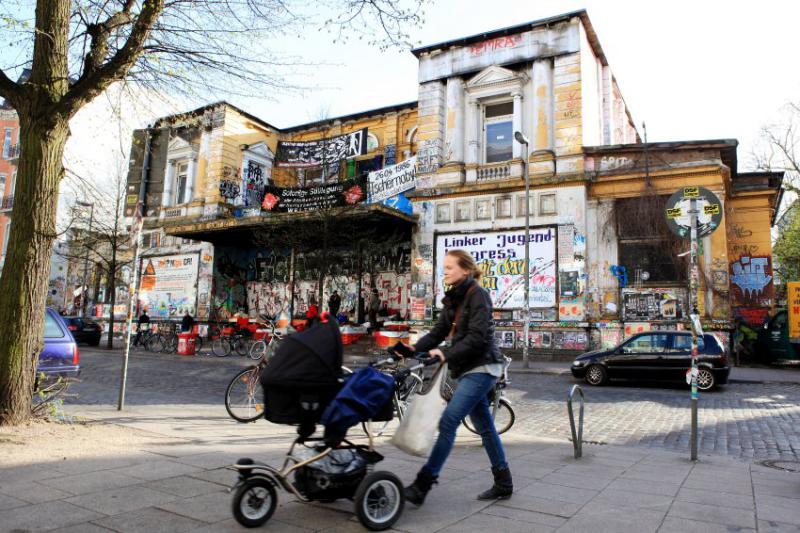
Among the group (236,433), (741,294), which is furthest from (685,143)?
(236,433)

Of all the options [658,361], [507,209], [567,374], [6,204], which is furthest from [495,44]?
[6,204]

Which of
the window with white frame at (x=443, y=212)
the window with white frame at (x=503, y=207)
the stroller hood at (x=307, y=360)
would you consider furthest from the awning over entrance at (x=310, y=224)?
the stroller hood at (x=307, y=360)

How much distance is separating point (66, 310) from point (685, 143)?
39096 millimetres

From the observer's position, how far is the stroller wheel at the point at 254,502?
3459 mm

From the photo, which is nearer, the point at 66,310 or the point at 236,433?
the point at 236,433

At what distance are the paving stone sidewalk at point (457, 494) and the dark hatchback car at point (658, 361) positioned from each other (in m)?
7.40

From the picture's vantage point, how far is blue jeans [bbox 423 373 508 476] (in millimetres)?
4039

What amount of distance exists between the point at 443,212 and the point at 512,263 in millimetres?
3449

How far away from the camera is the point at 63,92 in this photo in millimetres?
6785

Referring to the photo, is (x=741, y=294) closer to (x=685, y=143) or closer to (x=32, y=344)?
(x=685, y=143)

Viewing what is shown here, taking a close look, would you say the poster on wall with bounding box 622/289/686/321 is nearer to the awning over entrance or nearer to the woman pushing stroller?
the awning over entrance

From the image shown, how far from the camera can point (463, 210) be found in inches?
851

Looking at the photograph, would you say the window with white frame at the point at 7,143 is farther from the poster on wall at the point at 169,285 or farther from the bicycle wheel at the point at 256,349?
the bicycle wheel at the point at 256,349

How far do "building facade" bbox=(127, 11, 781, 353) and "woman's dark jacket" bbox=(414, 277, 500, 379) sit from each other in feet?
47.0
